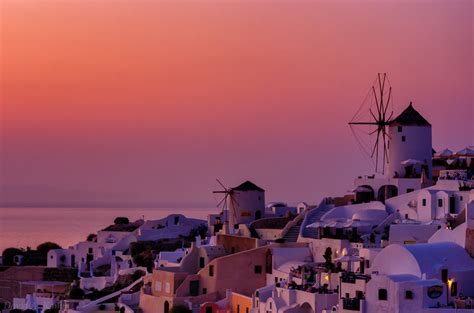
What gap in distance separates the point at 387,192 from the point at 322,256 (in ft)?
18.4

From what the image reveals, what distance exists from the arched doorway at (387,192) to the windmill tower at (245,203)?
6.93m

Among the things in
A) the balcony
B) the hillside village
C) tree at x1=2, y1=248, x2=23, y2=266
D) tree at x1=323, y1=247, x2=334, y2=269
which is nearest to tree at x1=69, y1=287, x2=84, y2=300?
the hillside village

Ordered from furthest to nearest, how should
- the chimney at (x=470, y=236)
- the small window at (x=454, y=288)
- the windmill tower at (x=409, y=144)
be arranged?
the windmill tower at (x=409, y=144) < the chimney at (x=470, y=236) < the small window at (x=454, y=288)

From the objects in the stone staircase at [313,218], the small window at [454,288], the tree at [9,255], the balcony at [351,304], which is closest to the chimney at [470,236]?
the small window at [454,288]

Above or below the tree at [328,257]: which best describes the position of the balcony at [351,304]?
below

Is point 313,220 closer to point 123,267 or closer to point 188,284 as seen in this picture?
point 188,284

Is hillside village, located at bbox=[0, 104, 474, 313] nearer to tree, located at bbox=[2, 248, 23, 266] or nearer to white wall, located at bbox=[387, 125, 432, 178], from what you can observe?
white wall, located at bbox=[387, 125, 432, 178]

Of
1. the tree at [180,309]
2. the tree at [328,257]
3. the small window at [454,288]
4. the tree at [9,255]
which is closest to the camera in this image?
the small window at [454,288]

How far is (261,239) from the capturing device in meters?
51.9

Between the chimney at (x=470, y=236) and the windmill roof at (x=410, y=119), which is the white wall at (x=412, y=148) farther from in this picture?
the chimney at (x=470, y=236)

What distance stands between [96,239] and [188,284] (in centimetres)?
2058

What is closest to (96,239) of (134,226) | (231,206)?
(134,226)

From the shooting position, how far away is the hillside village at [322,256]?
39.9m

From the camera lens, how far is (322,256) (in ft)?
155
